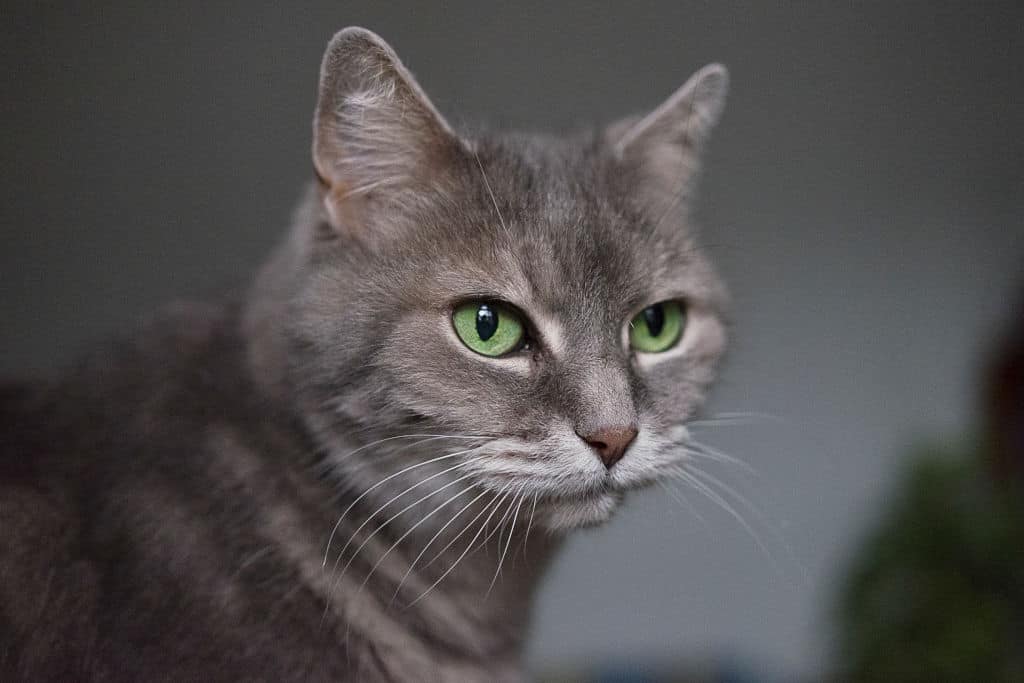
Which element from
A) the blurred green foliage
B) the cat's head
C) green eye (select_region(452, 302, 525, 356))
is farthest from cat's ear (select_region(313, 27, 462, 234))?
the blurred green foliage

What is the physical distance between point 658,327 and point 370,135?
0.43 m

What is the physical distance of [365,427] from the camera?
1.05 metres

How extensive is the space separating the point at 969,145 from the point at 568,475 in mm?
2151

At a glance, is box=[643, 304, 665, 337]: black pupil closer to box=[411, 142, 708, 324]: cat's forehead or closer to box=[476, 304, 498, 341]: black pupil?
box=[411, 142, 708, 324]: cat's forehead

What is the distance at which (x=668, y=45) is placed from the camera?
7.04 ft

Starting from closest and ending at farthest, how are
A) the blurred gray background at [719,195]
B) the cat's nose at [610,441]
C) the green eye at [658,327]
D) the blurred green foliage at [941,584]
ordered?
the cat's nose at [610,441]
the green eye at [658,327]
the blurred gray background at [719,195]
the blurred green foliage at [941,584]

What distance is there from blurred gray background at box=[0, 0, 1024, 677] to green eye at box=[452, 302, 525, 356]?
2.36ft

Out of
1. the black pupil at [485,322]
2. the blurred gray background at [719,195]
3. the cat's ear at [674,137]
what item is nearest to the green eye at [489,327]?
the black pupil at [485,322]

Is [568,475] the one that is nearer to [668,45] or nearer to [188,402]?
[188,402]

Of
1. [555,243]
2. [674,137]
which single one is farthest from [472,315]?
[674,137]

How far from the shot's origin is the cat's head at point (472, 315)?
101cm

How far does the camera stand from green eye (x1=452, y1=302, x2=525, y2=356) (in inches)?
42.2

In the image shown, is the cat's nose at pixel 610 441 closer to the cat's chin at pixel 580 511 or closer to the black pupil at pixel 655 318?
the cat's chin at pixel 580 511

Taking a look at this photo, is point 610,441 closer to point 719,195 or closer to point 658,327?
point 658,327
